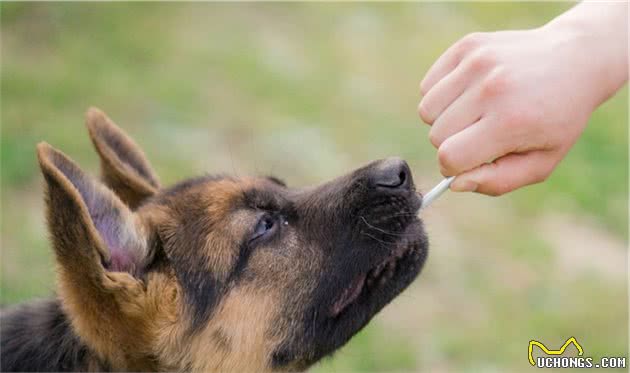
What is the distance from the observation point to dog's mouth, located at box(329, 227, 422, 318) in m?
4.39

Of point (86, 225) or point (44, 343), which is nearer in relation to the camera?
point (86, 225)

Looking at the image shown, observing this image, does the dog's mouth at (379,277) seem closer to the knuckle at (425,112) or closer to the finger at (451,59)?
the knuckle at (425,112)

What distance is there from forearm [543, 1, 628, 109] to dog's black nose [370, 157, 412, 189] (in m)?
0.98

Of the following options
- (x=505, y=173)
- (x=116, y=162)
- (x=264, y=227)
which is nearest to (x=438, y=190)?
(x=505, y=173)

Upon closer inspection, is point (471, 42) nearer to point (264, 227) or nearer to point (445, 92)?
point (445, 92)

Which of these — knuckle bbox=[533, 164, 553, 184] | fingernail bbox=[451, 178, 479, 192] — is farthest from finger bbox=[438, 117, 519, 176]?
knuckle bbox=[533, 164, 553, 184]

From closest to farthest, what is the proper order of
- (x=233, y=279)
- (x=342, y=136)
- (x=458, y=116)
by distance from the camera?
1. (x=458, y=116)
2. (x=233, y=279)
3. (x=342, y=136)

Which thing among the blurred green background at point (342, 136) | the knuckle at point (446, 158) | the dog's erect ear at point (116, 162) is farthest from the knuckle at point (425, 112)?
the blurred green background at point (342, 136)

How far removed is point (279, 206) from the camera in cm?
459

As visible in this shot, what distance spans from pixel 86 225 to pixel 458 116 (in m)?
1.73

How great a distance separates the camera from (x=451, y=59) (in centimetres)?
401

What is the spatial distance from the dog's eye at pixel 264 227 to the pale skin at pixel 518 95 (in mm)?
1030

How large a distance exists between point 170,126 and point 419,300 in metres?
3.43

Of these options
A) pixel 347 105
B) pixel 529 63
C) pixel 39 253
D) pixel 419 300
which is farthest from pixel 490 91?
pixel 347 105
